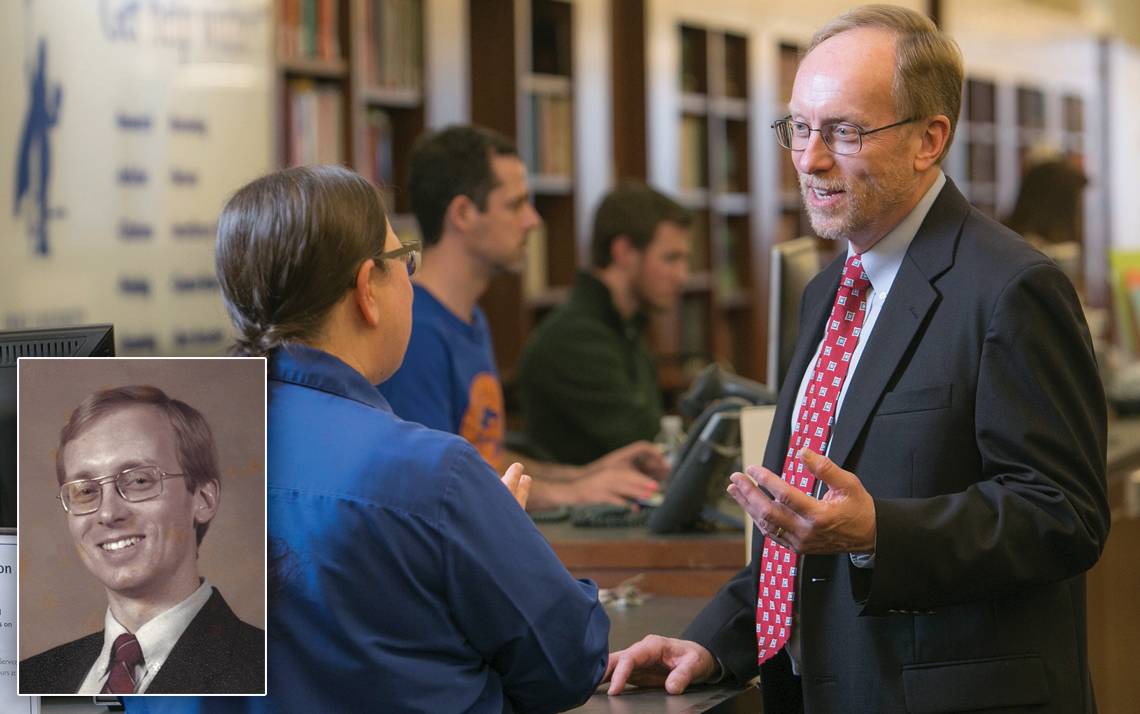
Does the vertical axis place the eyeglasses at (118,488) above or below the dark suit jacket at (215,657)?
above

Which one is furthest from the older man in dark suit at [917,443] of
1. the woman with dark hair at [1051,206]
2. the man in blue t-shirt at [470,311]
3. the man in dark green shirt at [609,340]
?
the woman with dark hair at [1051,206]

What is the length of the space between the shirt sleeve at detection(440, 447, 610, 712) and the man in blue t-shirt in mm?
1462

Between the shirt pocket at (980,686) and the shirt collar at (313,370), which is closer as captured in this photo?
the shirt collar at (313,370)

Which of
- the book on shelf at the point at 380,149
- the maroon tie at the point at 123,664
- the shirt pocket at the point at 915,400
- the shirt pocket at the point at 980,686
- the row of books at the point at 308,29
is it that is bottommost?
the shirt pocket at the point at 980,686

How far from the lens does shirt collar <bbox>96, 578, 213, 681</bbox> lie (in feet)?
4.59

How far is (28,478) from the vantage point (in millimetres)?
1426

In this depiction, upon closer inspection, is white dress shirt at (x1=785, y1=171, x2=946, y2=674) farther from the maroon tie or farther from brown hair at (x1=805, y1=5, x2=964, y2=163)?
the maroon tie

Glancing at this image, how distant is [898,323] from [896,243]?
134 millimetres

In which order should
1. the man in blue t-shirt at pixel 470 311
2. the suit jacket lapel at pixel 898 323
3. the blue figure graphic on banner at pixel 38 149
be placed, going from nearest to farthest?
the suit jacket lapel at pixel 898 323, the man in blue t-shirt at pixel 470 311, the blue figure graphic on banner at pixel 38 149

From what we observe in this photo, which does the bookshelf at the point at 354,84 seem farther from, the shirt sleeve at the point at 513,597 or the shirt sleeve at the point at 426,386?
the shirt sleeve at the point at 513,597

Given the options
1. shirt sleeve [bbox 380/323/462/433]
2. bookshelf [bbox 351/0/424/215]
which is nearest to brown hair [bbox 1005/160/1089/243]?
bookshelf [bbox 351/0/424/215]

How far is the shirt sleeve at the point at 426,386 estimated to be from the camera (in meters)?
3.01

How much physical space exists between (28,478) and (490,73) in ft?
13.7

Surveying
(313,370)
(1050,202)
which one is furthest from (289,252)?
(1050,202)
